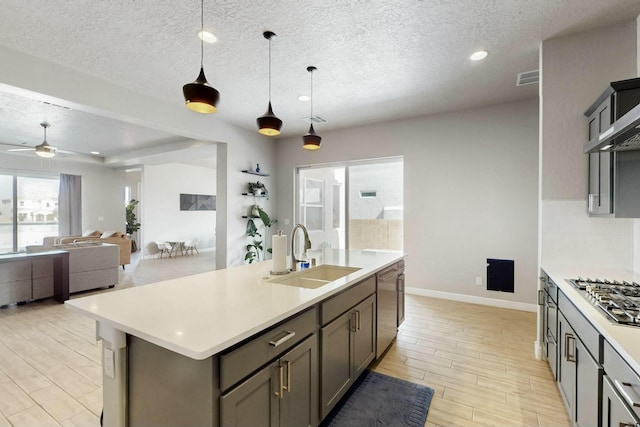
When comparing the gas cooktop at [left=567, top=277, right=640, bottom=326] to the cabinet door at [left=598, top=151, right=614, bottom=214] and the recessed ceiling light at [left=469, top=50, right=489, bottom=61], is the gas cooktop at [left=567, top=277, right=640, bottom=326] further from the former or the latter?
the recessed ceiling light at [left=469, top=50, right=489, bottom=61]

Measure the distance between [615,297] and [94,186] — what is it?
35.6 feet

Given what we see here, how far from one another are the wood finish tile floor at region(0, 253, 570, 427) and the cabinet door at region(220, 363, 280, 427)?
3.98ft

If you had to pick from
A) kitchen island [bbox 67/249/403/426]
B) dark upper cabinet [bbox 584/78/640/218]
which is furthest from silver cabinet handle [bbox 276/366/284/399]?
dark upper cabinet [bbox 584/78/640/218]

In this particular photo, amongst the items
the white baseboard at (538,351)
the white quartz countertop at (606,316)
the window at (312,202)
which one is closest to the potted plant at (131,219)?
the window at (312,202)

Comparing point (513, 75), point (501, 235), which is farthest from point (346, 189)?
point (513, 75)

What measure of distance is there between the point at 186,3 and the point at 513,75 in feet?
11.3

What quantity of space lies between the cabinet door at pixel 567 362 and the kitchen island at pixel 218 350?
1.33 metres

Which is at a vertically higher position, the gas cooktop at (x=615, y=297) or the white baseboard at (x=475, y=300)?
the gas cooktop at (x=615, y=297)

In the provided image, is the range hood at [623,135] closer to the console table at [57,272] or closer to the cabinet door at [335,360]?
the cabinet door at [335,360]

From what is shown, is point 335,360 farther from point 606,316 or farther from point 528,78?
point 528,78

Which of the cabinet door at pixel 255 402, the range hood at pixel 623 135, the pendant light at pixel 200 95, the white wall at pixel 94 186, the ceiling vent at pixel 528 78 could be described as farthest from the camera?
the white wall at pixel 94 186

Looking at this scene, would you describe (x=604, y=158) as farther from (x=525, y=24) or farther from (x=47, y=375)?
(x=47, y=375)

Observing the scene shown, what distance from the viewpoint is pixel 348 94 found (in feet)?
12.8

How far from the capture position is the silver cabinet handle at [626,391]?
1.01 m
